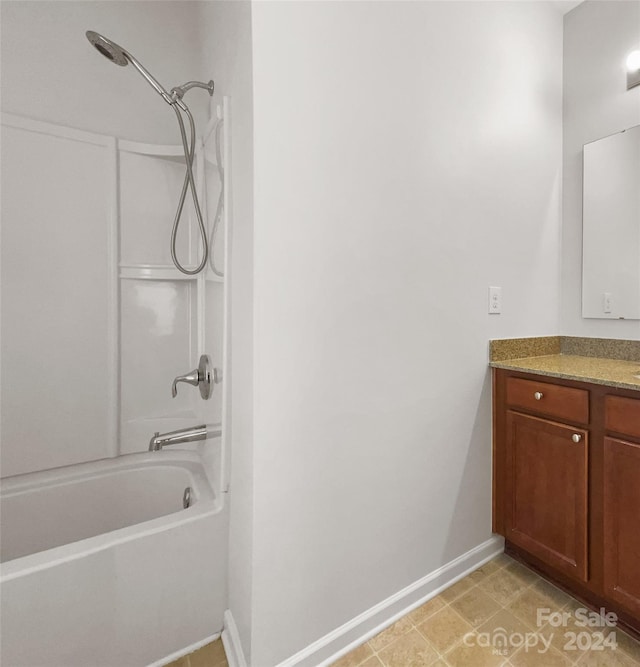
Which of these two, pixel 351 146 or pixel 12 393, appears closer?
pixel 351 146

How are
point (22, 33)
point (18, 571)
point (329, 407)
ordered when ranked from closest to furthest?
point (18, 571) → point (329, 407) → point (22, 33)

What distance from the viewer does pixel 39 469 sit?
1.55 m

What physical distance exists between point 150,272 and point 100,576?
51.1 inches

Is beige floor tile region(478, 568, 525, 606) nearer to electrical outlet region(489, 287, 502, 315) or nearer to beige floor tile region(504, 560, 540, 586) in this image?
beige floor tile region(504, 560, 540, 586)

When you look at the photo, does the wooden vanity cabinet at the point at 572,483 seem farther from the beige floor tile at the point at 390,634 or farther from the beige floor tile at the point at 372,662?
the beige floor tile at the point at 372,662

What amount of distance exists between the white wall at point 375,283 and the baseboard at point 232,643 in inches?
4.5

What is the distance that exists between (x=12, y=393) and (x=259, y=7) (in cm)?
175

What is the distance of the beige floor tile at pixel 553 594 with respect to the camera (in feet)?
4.43

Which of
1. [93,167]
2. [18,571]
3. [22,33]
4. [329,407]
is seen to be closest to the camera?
[18,571]

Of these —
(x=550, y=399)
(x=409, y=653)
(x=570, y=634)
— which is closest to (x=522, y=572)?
(x=570, y=634)

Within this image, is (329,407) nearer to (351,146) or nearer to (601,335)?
(351,146)

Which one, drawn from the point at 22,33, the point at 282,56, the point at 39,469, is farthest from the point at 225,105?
the point at 39,469

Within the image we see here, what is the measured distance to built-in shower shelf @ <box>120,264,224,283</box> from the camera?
1.74 m

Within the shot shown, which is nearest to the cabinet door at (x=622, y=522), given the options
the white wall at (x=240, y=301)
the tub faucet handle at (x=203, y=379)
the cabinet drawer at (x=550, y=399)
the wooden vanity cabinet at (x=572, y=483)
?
the wooden vanity cabinet at (x=572, y=483)
